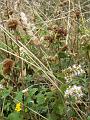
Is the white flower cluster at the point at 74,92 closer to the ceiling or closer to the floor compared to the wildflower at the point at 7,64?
closer to the floor

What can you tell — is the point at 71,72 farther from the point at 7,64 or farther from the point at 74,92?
the point at 7,64

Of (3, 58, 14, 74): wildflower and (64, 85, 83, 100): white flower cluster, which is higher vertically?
(3, 58, 14, 74): wildflower

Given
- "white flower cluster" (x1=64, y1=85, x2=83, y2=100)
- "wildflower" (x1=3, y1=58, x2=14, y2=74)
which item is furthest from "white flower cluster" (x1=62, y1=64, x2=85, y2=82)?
"wildflower" (x1=3, y1=58, x2=14, y2=74)

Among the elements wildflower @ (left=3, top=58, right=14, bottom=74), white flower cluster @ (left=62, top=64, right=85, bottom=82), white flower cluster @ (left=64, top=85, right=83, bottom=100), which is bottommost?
white flower cluster @ (left=64, top=85, right=83, bottom=100)

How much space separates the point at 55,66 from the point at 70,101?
40 centimetres

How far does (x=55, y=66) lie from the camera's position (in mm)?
1788

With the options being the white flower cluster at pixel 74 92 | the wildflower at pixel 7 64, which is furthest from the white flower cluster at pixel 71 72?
the wildflower at pixel 7 64

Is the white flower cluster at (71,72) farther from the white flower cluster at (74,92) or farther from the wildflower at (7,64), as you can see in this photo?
the wildflower at (7,64)

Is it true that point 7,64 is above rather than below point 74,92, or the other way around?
above

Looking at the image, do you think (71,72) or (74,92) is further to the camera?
(71,72)

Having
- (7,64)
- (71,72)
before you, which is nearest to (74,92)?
(71,72)

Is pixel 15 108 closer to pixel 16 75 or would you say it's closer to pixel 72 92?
pixel 16 75

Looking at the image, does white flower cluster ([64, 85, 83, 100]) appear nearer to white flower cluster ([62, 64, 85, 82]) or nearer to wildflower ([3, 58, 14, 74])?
white flower cluster ([62, 64, 85, 82])

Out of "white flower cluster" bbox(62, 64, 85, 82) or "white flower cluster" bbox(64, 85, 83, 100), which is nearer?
"white flower cluster" bbox(64, 85, 83, 100)
